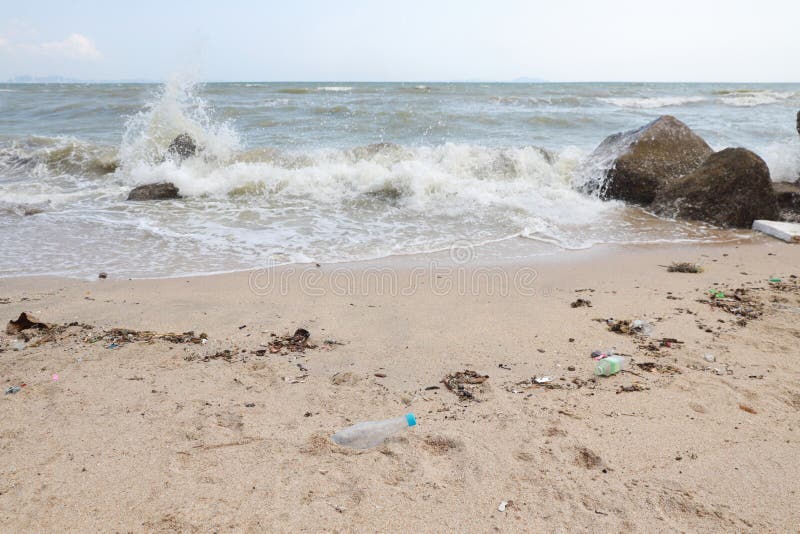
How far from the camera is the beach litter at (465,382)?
2605 mm

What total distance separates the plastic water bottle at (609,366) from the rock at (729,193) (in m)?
4.51

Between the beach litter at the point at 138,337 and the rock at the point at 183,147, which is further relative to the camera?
the rock at the point at 183,147

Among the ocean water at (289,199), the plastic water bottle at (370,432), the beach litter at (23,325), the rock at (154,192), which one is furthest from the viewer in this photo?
the rock at (154,192)

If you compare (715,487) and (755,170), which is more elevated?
(755,170)

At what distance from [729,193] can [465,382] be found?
5377mm

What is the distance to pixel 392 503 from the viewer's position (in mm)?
1878

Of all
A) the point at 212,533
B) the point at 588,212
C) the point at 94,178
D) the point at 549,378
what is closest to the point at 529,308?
the point at 549,378

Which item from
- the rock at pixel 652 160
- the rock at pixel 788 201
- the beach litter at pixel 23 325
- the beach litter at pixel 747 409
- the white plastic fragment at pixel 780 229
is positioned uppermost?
the rock at pixel 652 160

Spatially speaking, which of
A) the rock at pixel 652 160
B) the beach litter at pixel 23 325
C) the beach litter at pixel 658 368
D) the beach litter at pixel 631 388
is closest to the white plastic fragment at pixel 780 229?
the rock at pixel 652 160

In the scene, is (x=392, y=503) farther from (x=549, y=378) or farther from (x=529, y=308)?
(x=529, y=308)

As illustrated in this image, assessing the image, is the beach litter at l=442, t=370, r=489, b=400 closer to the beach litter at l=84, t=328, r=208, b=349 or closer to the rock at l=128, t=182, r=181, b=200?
the beach litter at l=84, t=328, r=208, b=349

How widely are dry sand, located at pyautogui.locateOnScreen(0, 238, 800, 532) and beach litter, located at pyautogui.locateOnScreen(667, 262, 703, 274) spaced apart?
67 centimetres

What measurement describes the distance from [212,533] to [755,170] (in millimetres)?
6985

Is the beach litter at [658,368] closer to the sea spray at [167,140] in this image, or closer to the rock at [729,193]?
the rock at [729,193]
